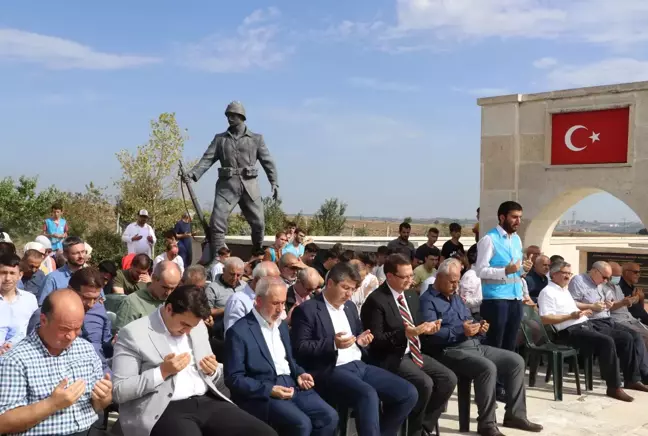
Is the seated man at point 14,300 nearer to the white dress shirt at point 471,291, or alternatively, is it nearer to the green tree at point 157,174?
the white dress shirt at point 471,291

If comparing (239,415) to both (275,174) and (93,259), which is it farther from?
(93,259)

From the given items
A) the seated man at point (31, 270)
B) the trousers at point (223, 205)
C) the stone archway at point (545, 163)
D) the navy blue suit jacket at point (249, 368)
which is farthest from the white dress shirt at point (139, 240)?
the navy blue suit jacket at point (249, 368)

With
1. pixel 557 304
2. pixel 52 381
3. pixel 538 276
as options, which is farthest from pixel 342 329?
pixel 538 276

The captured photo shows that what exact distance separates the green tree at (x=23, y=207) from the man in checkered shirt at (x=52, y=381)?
20178 mm

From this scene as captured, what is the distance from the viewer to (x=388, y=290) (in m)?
5.34

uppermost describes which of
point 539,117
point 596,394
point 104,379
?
point 539,117

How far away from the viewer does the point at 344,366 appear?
492cm

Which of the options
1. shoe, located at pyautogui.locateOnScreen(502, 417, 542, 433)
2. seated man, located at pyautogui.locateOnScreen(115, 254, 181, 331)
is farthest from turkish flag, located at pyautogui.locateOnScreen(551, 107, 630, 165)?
seated man, located at pyautogui.locateOnScreen(115, 254, 181, 331)

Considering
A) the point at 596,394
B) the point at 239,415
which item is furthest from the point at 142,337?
the point at 596,394

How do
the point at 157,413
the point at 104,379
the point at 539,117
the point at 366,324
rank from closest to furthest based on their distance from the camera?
1. the point at 104,379
2. the point at 157,413
3. the point at 366,324
4. the point at 539,117

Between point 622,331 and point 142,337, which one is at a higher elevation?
point 142,337

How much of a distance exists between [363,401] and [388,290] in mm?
1010

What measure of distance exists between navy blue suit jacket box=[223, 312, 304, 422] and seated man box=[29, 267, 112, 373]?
0.78 meters

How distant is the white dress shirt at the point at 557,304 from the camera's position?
281 inches
